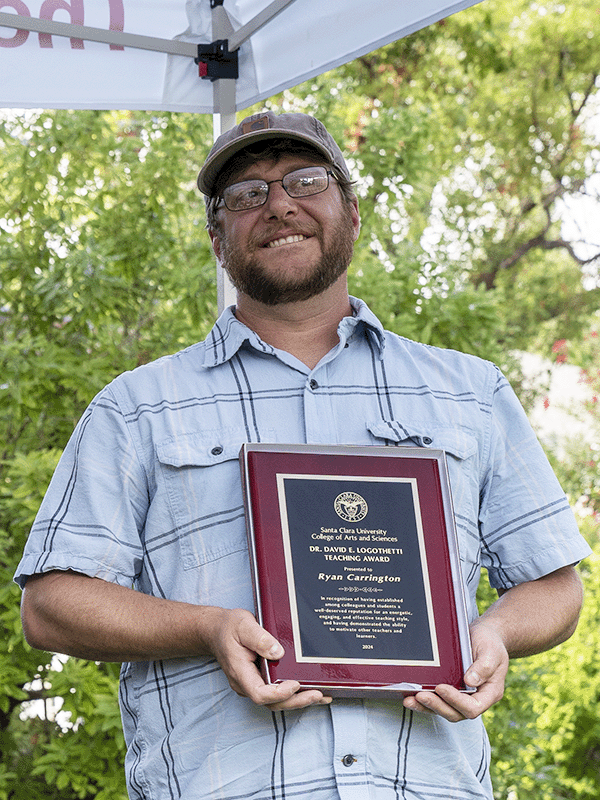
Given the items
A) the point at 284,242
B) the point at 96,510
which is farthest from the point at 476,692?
the point at 284,242

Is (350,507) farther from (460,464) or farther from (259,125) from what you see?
(259,125)

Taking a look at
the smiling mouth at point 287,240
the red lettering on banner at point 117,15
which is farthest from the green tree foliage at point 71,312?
the smiling mouth at point 287,240

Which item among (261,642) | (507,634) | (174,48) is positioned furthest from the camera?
(174,48)

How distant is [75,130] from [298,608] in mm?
3181

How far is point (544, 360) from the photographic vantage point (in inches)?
462

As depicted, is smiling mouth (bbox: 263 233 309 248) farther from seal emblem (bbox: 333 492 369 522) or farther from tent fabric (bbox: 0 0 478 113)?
tent fabric (bbox: 0 0 478 113)

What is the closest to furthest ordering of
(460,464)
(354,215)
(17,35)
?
(460,464)
(354,215)
(17,35)

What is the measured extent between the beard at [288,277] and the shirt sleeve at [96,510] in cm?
39

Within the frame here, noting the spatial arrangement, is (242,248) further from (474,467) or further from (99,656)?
(99,656)

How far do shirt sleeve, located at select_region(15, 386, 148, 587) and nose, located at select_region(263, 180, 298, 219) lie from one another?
19.7 inches

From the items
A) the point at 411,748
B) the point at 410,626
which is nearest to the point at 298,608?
the point at 410,626

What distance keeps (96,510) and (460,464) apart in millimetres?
678

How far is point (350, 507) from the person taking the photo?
61.1 inches

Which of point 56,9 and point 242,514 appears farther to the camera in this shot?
point 56,9
